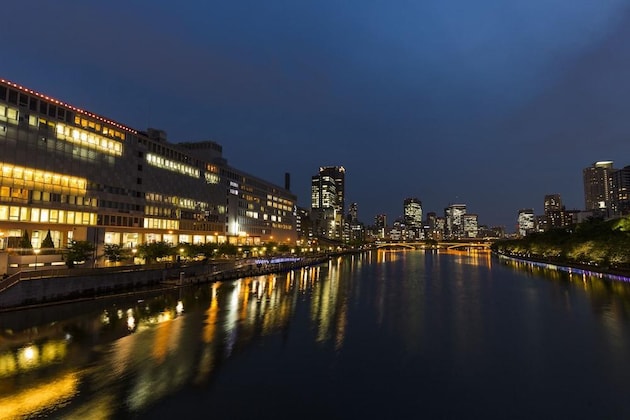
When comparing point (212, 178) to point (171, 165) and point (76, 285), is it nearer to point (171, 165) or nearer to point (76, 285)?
point (171, 165)

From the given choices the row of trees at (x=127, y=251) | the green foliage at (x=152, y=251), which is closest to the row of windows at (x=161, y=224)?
the row of trees at (x=127, y=251)

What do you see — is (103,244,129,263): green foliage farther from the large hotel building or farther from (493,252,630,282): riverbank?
(493,252,630,282): riverbank

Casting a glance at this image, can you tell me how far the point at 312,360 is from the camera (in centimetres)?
3434

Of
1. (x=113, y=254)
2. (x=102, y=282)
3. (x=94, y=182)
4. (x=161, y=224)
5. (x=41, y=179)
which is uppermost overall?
(x=94, y=182)

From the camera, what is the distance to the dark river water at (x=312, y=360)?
981 inches

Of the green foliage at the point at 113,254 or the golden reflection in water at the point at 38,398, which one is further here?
the green foliage at the point at 113,254

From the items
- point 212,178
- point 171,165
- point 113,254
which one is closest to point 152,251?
point 113,254

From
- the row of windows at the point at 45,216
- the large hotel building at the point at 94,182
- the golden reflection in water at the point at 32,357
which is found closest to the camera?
the golden reflection in water at the point at 32,357

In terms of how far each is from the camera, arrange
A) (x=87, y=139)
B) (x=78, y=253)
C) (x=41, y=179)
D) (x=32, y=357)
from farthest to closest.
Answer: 1. (x=87, y=139)
2. (x=41, y=179)
3. (x=78, y=253)
4. (x=32, y=357)

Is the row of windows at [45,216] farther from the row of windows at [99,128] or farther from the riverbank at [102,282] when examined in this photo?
the riverbank at [102,282]

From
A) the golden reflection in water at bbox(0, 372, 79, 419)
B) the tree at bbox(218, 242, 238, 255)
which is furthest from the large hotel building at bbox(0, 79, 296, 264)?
the golden reflection in water at bbox(0, 372, 79, 419)

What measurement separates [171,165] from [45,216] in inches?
1683

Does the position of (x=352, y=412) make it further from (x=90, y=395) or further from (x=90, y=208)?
(x=90, y=208)

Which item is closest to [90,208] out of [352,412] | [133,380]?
[133,380]
